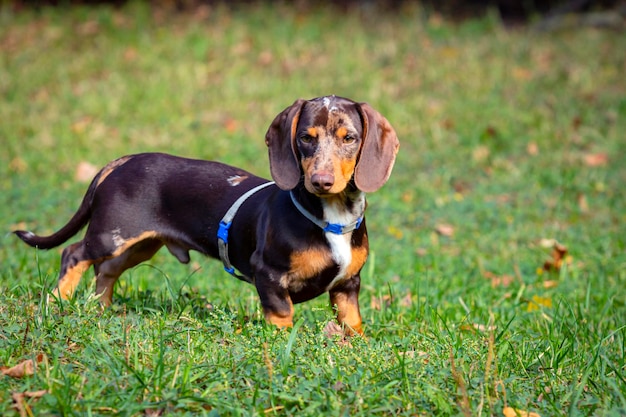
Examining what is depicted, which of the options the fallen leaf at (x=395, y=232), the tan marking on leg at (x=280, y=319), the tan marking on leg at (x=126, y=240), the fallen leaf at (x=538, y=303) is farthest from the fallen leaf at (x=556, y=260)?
the tan marking on leg at (x=126, y=240)

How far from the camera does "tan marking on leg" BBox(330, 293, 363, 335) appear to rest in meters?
4.15

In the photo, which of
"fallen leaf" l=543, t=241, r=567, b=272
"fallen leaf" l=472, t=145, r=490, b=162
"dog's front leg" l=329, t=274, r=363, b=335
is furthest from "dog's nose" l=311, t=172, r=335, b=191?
"fallen leaf" l=472, t=145, r=490, b=162

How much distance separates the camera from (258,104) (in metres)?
11.0

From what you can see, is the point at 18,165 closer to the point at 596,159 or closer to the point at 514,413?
the point at 596,159

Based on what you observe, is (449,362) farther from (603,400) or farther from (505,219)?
(505,219)

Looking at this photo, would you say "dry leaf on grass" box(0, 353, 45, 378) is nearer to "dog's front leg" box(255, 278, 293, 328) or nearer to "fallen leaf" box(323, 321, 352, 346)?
"dog's front leg" box(255, 278, 293, 328)

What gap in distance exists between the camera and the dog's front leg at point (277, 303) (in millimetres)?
3965

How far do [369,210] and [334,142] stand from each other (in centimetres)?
428

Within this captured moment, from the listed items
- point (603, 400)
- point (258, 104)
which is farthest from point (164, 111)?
point (603, 400)

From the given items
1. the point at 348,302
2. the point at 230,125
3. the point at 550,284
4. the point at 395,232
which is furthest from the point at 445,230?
the point at 230,125

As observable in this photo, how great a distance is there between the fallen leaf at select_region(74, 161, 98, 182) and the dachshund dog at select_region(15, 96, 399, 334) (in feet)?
14.4

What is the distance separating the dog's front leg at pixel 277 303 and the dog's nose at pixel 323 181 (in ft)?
2.02

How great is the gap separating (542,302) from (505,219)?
7.56 feet

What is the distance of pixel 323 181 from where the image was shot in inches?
142
